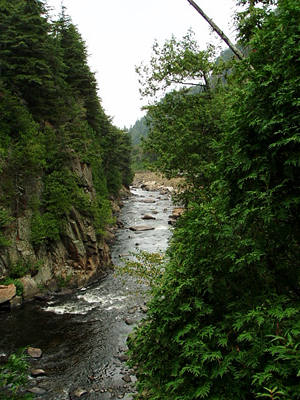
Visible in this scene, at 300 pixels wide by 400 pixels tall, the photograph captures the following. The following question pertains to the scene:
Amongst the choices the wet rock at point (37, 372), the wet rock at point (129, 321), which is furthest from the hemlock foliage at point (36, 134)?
the wet rock at point (129, 321)

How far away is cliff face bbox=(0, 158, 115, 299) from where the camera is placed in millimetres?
17047

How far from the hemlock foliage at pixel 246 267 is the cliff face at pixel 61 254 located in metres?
14.3

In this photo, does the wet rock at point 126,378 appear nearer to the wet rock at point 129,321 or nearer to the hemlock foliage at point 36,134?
the wet rock at point 129,321

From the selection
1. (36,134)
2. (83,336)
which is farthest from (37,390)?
(36,134)

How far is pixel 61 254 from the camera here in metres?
19.9

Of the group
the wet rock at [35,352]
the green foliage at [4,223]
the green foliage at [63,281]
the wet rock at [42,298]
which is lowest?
the wet rock at [35,352]

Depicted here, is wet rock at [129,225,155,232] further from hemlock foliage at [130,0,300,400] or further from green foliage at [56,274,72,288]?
hemlock foliage at [130,0,300,400]

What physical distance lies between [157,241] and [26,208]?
1317 centimetres

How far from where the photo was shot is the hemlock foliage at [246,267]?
3402 mm

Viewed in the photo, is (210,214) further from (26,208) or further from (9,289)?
(26,208)

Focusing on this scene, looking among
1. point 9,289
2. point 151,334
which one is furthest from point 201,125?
point 9,289

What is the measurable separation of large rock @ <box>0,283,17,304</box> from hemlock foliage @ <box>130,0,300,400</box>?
506 inches

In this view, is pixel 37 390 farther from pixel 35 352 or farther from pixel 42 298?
pixel 42 298

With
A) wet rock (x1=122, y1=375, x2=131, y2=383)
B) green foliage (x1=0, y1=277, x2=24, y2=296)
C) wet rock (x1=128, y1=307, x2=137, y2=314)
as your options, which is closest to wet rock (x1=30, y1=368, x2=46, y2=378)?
wet rock (x1=122, y1=375, x2=131, y2=383)
